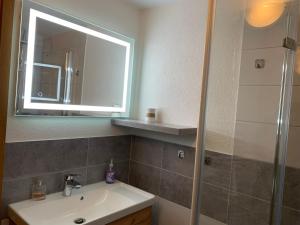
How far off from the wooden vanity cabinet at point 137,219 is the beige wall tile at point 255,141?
0.69 metres

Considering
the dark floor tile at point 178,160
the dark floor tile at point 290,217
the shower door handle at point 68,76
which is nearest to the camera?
the dark floor tile at point 290,217

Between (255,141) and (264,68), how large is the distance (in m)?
0.38

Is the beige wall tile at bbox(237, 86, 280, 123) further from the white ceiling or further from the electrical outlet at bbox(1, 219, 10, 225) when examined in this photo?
the electrical outlet at bbox(1, 219, 10, 225)

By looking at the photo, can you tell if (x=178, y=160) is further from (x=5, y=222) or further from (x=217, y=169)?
(x=5, y=222)

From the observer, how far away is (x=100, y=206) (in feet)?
4.79

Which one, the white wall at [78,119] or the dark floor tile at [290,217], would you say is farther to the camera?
the white wall at [78,119]

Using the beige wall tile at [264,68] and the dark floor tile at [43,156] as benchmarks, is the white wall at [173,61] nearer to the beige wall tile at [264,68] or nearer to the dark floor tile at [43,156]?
the beige wall tile at [264,68]

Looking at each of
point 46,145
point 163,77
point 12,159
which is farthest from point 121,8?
point 12,159

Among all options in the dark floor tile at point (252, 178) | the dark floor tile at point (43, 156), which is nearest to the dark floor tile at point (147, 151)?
the dark floor tile at point (43, 156)

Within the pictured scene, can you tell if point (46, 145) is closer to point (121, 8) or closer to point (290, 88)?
point (121, 8)

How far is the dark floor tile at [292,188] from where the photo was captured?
42.0 inches

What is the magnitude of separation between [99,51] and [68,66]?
0.27 metres

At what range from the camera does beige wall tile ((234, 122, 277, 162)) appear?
1.14m

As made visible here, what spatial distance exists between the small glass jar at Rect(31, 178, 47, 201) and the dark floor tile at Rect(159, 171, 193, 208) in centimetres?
79
